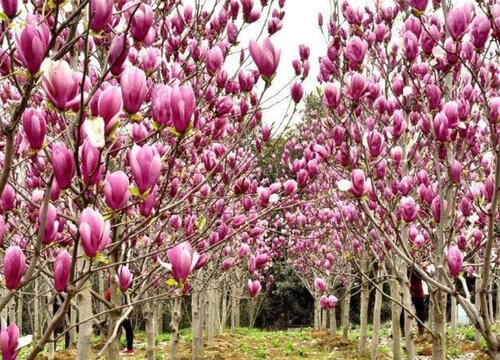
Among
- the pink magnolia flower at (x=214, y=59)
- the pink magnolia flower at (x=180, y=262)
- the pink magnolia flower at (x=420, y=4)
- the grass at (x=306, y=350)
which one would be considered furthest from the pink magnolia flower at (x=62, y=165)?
the grass at (x=306, y=350)

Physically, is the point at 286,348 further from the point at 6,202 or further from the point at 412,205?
the point at 6,202

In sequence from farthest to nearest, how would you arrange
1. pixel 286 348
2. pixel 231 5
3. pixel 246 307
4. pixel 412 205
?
pixel 246 307 < pixel 286 348 < pixel 231 5 < pixel 412 205

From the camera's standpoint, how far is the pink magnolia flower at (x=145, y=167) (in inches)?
53.7

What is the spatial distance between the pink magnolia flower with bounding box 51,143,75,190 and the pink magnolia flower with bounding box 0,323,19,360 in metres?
0.51

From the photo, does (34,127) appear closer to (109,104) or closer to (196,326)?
(109,104)

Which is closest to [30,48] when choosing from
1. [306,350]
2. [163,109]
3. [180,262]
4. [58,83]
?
[58,83]

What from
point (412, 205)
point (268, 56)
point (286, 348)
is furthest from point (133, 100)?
point (286, 348)

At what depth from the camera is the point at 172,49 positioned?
3178 mm

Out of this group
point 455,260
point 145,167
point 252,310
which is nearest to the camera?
point 145,167

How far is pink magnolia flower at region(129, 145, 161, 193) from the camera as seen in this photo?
4.48 ft

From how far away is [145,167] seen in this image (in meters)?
1.37

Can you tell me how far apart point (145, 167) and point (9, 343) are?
26.5 inches

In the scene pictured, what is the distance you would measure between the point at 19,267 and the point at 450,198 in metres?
2.64

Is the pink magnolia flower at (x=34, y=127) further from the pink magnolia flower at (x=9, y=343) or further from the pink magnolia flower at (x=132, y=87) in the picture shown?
the pink magnolia flower at (x=9, y=343)
